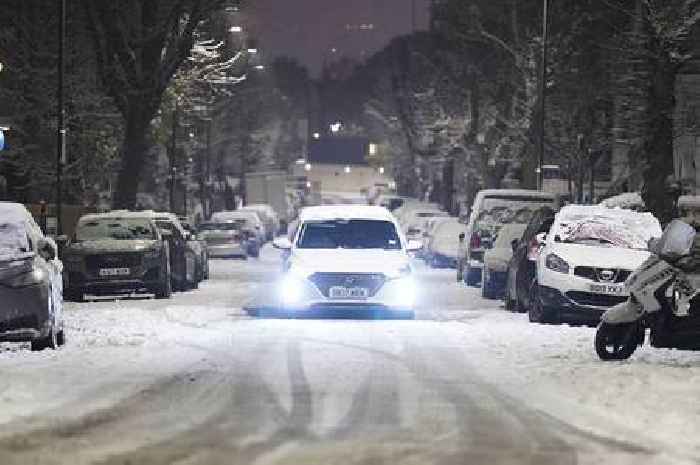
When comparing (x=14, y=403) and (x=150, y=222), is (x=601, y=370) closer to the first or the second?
(x=14, y=403)

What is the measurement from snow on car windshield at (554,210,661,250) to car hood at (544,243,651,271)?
Answer: 0.40 metres

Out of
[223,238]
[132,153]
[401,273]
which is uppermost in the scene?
[132,153]

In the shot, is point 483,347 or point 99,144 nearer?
point 483,347

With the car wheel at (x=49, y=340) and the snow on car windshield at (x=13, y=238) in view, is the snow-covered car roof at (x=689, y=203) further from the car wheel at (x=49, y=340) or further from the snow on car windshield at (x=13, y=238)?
the car wheel at (x=49, y=340)

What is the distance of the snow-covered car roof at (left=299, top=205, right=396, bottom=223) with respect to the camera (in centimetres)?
2288

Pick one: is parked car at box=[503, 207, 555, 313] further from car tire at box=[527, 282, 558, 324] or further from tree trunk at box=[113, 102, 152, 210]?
tree trunk at box=[113, 102, 152, 210]

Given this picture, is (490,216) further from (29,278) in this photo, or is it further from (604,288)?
(29,278)

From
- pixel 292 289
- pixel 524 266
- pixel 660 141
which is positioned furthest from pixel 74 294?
pixel 660 141

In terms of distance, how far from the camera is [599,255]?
800 inches

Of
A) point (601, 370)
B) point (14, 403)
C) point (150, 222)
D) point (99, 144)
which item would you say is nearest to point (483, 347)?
point (601, 370)

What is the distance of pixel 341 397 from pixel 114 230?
15.8 meters

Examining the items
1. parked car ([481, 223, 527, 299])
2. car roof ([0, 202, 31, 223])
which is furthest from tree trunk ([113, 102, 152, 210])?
car roof ([0, 202, 31, 223])

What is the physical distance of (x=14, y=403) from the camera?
1171 cm

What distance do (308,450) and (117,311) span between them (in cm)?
1265
